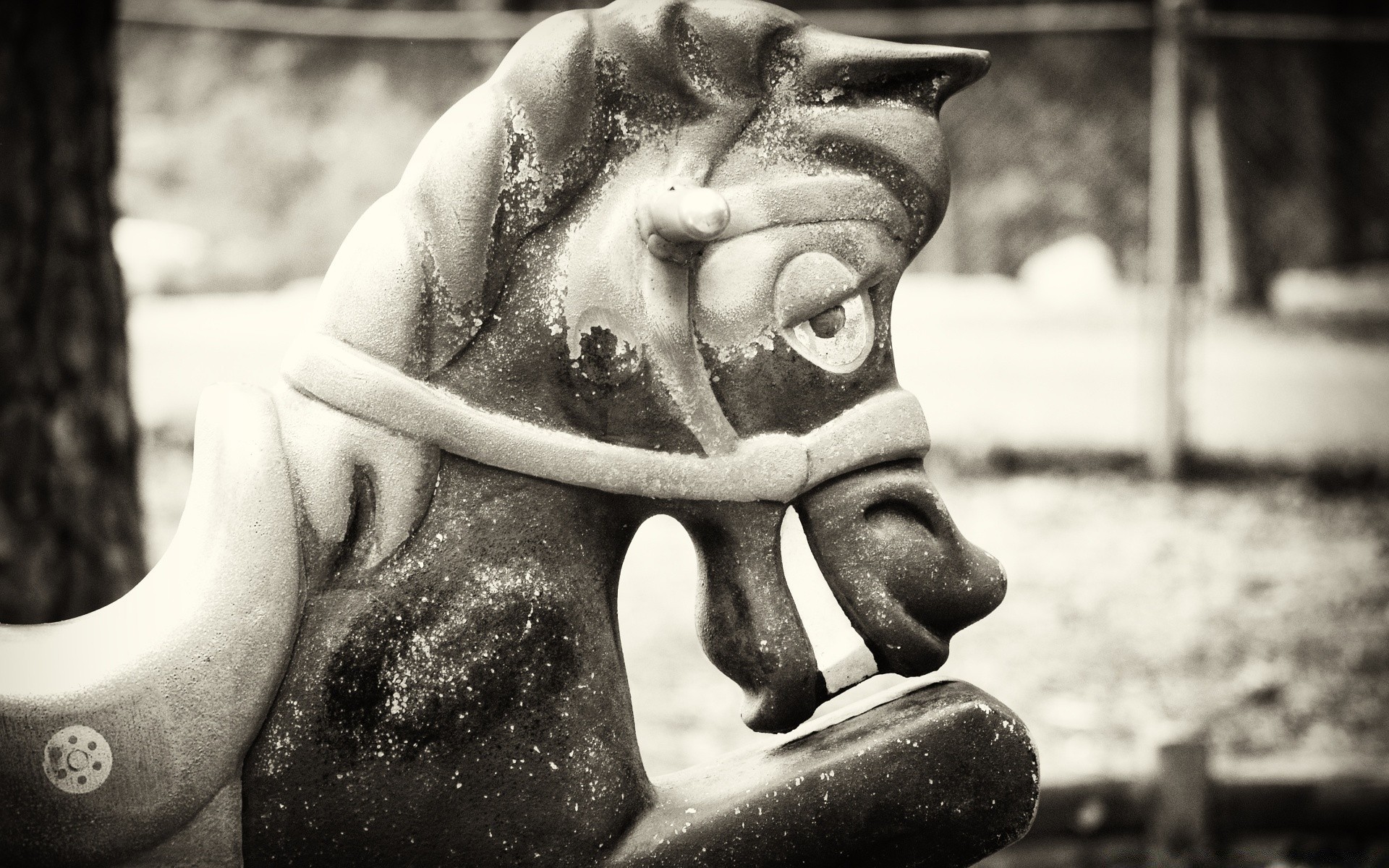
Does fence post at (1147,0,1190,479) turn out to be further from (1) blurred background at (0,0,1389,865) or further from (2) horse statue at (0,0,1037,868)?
(2) horse statue at (0,0,1037,868)

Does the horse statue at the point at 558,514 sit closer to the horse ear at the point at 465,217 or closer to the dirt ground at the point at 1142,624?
the horse ear at the point at 465,217

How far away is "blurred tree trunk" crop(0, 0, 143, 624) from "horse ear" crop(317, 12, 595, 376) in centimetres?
157

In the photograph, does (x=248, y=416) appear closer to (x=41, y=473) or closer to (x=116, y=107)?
(x=41, y=473)

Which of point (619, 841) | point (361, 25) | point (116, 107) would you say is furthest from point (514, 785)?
point (361, 25)

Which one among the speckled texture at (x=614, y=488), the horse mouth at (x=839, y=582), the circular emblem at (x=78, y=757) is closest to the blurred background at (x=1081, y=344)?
the circular emblem at (x=78, y=757)

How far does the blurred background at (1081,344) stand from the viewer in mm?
2818

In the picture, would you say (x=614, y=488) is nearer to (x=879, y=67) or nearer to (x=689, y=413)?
(x=689, y=413)

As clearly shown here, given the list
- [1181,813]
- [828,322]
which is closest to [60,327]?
[828,322]

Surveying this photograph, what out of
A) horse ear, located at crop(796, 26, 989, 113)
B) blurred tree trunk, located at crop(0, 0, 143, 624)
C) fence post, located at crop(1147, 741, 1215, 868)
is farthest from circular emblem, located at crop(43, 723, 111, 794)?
fence post, located at crop(1147, 741, 1215, 868)

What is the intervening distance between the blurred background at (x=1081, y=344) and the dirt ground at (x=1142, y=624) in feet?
0.05

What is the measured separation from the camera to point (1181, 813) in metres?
2.71

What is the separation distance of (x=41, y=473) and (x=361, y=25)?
3.66 metres

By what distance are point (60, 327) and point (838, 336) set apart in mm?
1846

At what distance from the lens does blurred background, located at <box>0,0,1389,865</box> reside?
2.82 m
